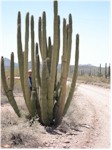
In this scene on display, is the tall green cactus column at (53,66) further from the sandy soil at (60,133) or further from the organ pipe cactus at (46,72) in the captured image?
the sandy soil at (60,133)

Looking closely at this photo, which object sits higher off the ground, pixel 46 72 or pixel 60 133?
pixel 46 72

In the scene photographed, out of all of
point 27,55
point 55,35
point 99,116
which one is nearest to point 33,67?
point 27,55

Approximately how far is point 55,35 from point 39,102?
2.23 m

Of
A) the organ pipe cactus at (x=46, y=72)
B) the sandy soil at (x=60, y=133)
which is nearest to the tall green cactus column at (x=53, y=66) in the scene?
the organ pipe cactus at (x=46, y=72)

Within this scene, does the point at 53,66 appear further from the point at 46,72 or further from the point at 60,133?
the point at 60,133

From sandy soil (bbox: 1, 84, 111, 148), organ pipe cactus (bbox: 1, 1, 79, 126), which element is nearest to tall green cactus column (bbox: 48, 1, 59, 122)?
organ pipe cactus (bbox: 1, 1, 79, 126)

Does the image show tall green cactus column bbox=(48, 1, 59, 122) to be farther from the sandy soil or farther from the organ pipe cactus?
the sandy soil

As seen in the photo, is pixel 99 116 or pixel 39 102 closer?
pixel 39 102

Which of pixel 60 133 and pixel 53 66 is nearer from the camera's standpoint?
pixel 60 133

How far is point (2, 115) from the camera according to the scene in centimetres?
1093

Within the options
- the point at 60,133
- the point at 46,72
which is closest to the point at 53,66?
the point at 46,72

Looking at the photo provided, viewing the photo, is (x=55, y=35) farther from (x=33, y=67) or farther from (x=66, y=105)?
(x=66, y=105)

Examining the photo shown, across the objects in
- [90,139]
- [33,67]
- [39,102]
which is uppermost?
[33,67]

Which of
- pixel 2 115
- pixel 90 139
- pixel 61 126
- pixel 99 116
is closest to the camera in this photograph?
pixel 90 139
